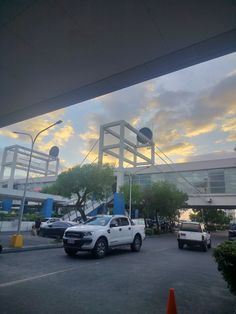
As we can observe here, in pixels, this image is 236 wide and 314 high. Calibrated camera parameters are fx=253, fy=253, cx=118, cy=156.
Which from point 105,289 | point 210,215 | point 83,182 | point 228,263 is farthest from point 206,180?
point 228,263

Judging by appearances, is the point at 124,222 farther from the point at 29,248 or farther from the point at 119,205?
the point at 119,205

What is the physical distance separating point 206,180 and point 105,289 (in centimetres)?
4598

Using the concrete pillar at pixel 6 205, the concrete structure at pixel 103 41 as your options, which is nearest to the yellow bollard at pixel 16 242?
the concrete structure at pixel 103 41

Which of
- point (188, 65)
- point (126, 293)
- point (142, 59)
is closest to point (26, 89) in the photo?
point (142, 59)

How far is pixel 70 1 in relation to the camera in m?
3.59

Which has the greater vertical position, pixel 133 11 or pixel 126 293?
pixel 133 11

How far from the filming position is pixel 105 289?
6.59 m

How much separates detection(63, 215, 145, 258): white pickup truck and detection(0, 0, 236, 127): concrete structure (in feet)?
26.1

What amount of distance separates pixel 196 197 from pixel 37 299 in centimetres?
4327

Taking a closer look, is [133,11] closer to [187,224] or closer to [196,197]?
[187,224]

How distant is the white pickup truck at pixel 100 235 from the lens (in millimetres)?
11578

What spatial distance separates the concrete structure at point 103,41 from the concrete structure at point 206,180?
39.4 metres

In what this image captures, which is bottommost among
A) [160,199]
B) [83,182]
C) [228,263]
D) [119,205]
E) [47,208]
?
[228,263]

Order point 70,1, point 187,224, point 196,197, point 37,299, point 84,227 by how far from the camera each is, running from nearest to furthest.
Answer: point 70,1, point 37,299, point 84,227, point 187,224, point 196,197
